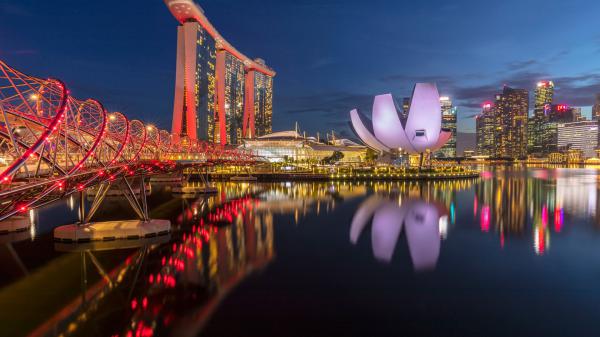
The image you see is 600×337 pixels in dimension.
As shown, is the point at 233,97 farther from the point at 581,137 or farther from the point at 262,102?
the point at 581,137

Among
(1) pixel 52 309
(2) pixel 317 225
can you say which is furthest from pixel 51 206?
(1) pixel 52 309

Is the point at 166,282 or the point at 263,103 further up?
the point at 263,103

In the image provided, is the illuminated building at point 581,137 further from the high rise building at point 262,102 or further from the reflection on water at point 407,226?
the reflection on water at point 407,226

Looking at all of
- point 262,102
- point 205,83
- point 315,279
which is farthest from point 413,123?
point 262,102

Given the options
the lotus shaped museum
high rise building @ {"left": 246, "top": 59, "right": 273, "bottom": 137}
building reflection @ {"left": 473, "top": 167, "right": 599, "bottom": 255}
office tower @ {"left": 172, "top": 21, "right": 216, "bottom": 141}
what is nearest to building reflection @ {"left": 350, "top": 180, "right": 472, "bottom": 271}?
building reflection @ {"left": 473, "top": 167, "right": 599, "bottom": 255}

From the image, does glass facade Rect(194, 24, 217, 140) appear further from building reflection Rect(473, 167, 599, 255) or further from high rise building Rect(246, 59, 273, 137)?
building reflection Rect(473, 167, 599, 255)

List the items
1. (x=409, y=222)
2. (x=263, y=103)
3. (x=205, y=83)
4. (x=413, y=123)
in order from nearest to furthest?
1. (x=409, y=222)
2. (x=413, y=123)
3. (x=205, y=83)
4. (x=263, y=103)

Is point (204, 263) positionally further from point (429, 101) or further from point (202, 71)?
point (202, 71)
